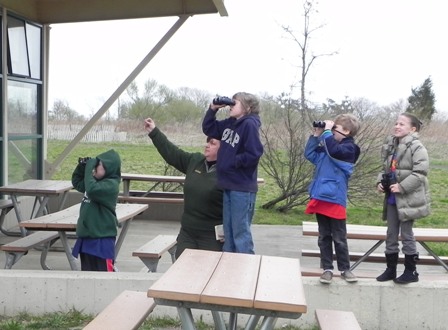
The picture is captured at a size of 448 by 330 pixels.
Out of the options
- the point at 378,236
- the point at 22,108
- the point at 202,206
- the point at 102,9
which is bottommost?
the point at 378,236

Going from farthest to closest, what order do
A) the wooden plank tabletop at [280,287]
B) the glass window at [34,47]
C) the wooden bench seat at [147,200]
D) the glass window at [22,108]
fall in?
the wooden bench seat at [147,200]
the glass window at [34,47]
the glass window at [22,108]
the wooden plank tabletop at [280,287]

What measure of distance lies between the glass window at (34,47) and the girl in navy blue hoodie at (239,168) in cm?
570

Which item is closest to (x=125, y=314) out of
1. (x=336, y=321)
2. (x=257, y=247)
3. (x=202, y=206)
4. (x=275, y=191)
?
(x=202, y=206)

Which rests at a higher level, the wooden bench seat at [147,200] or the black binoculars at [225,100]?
the black binoculars at [225,100]

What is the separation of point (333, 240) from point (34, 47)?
20.9 ft

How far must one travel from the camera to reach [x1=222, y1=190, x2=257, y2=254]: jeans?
4.94 metres

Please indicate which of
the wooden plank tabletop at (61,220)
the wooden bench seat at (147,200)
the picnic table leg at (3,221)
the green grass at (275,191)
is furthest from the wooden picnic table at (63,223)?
the green grass at (275,191)

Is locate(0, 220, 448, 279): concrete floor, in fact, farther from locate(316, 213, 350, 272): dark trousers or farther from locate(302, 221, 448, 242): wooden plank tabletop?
locate(316, 213, 350, 272): dark trousers

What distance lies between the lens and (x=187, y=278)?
3.64 metres

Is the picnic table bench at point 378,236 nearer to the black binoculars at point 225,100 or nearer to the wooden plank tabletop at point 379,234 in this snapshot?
the wooden plank tabletop at point 379,234

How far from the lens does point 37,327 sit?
16.1 feet

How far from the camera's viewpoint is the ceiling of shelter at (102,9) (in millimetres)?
9586

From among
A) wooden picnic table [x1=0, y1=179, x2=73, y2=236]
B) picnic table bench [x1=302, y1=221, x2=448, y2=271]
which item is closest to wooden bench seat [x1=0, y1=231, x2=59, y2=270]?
wooden picnic table [x1=0, y1=179, x2=73, y2=236]

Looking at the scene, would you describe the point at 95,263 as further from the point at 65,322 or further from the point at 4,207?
the point at 4,207
